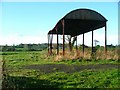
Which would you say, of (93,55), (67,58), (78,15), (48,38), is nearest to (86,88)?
(67,58)

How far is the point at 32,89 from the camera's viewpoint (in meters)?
7.84

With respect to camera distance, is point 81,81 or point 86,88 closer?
point 86,88

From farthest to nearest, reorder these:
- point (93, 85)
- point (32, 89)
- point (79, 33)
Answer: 1. point (79, 33)
2. point (93, 85)
3. point (32, 89)

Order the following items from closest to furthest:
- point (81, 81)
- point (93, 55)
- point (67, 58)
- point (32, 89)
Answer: point (32, 89) < point (81, 81) < point (67, 58) < point (93, 55)

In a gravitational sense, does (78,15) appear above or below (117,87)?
above

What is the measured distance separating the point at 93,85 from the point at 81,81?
776 millimetres

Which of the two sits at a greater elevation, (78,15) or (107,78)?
(78,15)

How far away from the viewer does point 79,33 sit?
101 ft

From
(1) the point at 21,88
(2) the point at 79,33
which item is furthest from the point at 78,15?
(1) the point at 21,88

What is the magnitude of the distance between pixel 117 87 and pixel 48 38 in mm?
25144

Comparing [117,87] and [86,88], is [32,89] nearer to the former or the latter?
[86,88]

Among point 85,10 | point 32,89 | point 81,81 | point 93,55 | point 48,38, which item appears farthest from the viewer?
point 48,38

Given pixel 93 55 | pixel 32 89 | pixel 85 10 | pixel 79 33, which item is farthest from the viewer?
pixel 79 33

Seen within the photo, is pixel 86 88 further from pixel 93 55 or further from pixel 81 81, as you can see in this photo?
pixel 93 55
